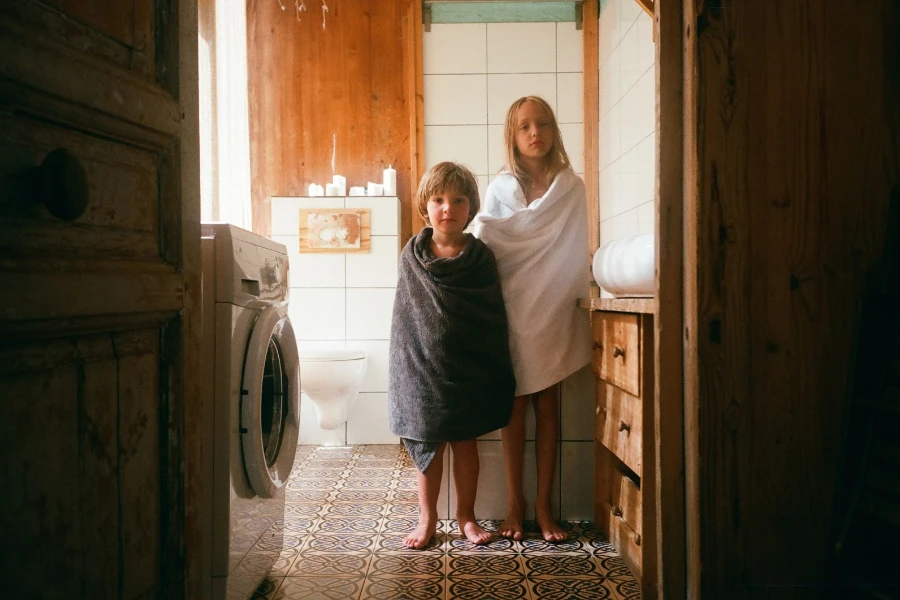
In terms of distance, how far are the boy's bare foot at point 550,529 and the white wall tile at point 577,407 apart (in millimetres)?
233

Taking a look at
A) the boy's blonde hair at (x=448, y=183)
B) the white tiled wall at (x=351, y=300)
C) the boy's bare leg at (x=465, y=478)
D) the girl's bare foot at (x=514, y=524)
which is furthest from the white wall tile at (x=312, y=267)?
the girl's bare foot at (x=514, y=524)

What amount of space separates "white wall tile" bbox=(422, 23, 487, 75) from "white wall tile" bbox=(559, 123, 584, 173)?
540 mm

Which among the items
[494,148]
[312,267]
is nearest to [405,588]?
[312,267]

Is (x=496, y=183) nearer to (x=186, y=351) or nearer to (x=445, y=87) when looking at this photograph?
(x=186, y=351)

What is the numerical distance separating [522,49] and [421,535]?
2535 millimetres

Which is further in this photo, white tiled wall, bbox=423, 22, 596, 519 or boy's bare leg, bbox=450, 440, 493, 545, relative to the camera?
white tiled wall, bbox=423, 22, 596, 519

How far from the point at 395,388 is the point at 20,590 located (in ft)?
3.85

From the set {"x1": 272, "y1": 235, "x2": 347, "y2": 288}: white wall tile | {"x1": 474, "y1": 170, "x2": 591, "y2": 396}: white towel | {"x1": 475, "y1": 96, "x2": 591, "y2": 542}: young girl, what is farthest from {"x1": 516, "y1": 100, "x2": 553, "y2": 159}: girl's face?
{"x1": 272, "y1": 235, "x2": 347, "y2": 288}: white wall tile

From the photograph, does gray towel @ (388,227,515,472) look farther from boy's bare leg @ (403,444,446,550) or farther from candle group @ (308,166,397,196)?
candle group @ (308,166,397,196)

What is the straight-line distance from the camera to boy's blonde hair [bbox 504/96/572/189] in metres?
1.85

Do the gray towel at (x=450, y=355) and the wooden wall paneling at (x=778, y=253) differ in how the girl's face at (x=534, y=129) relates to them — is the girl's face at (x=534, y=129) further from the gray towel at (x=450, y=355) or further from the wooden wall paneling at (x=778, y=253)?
the wooden wall paneling at (x=778, y=253)

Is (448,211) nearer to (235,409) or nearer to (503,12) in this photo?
(235,409)

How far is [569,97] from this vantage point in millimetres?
3182

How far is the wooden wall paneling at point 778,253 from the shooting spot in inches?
35.3
